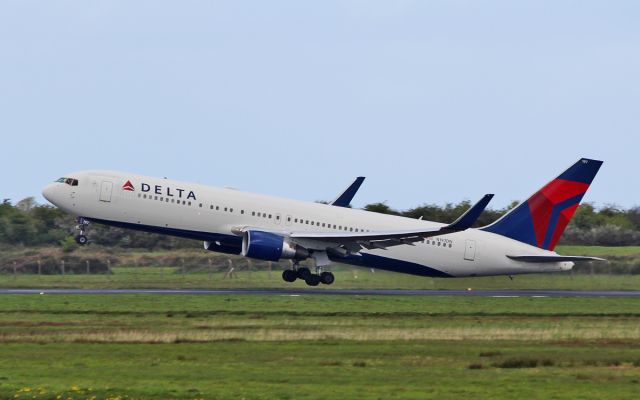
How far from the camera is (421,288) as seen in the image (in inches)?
2062

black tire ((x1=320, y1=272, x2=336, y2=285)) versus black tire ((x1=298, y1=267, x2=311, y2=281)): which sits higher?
black tire ((x1=298, y1=267, x2=311, y2=281))

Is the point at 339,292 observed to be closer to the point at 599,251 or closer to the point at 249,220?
the point at 249,220

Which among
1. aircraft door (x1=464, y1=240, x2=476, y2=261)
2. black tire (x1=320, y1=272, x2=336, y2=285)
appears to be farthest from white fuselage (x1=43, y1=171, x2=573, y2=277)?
black tire (x1=320, y1=272, x2=336, y2=285)

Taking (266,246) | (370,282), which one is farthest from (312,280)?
(370,282)

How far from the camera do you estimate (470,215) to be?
150ft

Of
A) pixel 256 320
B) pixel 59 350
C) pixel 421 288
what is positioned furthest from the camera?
pixel 421 288

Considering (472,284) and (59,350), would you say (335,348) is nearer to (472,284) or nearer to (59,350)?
(59,350)

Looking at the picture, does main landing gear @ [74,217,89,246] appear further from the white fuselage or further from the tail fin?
the tail fin

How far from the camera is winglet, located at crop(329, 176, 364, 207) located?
57.6m

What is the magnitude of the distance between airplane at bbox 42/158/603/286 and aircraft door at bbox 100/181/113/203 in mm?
41

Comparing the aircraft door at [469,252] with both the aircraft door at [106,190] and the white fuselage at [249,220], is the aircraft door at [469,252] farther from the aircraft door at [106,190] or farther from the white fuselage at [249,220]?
the aircraft door at [106,190]

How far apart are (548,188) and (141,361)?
102ft

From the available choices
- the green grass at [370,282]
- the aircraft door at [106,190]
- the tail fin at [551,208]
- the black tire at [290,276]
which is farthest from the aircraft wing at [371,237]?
the aircraft door at [106,190]

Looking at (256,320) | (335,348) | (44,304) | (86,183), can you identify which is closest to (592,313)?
(256,320)
